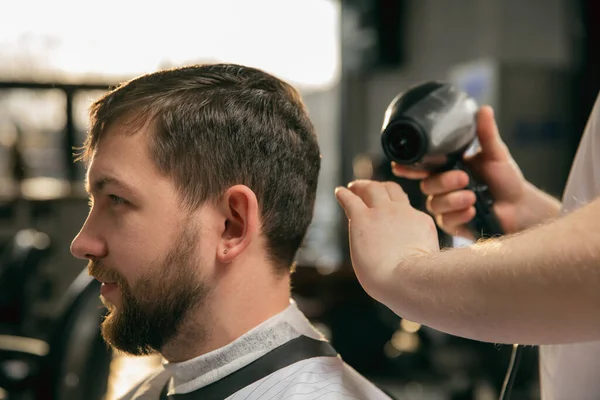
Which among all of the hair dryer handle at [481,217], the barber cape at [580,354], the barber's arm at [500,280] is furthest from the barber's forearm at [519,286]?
the hair dryer handle at [481,217]

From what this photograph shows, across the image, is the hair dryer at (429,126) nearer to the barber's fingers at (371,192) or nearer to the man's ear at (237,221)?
the barber's fingers at (371,192)

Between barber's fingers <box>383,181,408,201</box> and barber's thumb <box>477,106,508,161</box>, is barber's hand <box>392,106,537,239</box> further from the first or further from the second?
barber's fingers <box>383,181,408,201</box>

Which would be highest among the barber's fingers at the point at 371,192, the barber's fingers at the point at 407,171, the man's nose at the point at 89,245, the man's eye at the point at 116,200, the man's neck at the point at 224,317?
the barber's fingers at the point at 371,192

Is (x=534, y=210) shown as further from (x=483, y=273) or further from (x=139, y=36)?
(x=139, y=36)

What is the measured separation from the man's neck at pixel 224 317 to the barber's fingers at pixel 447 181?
14.8 inches

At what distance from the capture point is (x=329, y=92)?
8453 millimetres

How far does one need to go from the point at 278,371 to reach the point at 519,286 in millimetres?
440

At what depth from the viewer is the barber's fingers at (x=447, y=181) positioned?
4.08ft

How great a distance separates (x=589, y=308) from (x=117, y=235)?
66cm

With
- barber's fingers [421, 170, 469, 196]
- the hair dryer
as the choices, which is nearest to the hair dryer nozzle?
the hair dryer

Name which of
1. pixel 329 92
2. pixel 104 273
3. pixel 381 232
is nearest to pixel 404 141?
pixel 381 232

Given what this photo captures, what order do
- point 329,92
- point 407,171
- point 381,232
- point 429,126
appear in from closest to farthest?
point 381,232, point 429,126, point 407,171, point 329,92

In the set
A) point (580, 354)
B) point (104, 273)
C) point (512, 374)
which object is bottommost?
point (512, 374)

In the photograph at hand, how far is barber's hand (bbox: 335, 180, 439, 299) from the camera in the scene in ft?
2.78
